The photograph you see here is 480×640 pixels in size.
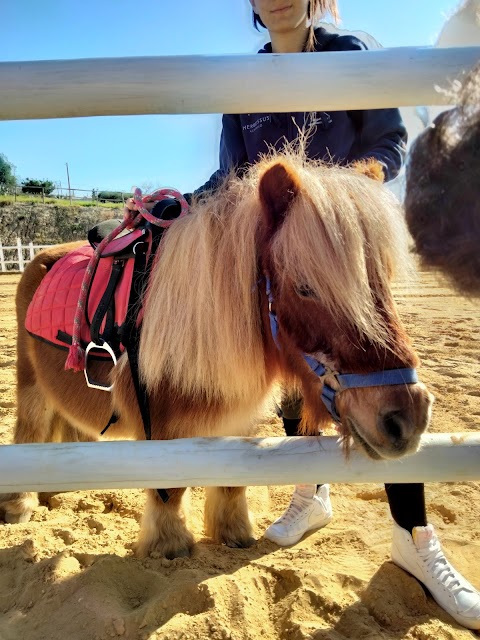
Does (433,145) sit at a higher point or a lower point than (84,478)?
higher

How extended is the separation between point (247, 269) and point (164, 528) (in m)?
1.17

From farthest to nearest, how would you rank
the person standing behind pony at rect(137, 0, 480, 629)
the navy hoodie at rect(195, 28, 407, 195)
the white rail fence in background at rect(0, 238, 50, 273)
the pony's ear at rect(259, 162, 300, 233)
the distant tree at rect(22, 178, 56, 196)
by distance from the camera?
the distant tree at rect(22, 178, 56, 196)
the white rail fence in background at rect(0, 238, 50, 273)
the navy hoodie at rect(195, 28, 407, 195)
the person standing behind pony at rect(137, 0, 480, 629)
the pony's ear at rect(259, 162, 300, 233)

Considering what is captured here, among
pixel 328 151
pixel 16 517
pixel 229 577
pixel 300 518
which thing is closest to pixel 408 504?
pixel 300 518

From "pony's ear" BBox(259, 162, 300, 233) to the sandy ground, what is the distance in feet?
1.55

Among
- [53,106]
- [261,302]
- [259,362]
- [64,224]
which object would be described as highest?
[64,224]

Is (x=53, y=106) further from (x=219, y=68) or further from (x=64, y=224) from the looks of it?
(x=64, y=224)

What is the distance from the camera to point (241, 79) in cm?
99

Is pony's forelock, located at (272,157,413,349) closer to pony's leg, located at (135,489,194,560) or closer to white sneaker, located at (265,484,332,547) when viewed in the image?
pony's leg, located at (135,489,194,560)

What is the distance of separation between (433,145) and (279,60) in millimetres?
366

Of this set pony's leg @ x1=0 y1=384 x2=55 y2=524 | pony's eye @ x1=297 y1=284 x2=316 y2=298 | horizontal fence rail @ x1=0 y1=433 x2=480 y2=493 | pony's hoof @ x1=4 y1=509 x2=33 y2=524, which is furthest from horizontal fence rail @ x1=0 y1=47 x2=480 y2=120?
pony's hoof @ x1=4 y1=509 x2=33 y2=524

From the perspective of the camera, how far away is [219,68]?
990 millimetres

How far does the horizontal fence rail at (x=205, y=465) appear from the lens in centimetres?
113

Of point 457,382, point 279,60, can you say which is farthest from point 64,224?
point 279,60

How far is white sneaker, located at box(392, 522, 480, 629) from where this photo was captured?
1632 millimetres
